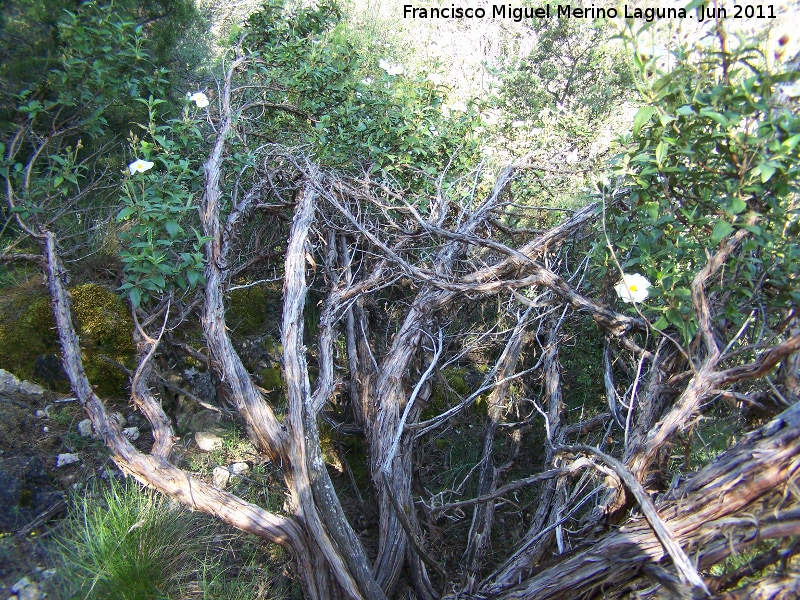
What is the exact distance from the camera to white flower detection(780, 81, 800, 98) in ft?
5.87

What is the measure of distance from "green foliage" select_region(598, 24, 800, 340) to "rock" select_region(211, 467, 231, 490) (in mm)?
2059

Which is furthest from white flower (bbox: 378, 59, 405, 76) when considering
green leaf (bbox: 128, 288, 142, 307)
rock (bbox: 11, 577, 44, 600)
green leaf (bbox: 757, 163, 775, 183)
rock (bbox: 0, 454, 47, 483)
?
rock (bbox: 11, 577, 44, 600)

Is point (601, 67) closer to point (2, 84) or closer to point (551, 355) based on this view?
point (551, 355)

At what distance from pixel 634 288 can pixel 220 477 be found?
2.05 meters

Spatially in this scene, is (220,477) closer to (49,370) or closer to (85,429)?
(85,429)

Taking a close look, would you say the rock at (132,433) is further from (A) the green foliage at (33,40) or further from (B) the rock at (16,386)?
(A) the green foliage at (33,40)

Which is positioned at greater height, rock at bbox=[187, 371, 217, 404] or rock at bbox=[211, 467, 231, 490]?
rock at bbox=[187, 371, 217, 404]

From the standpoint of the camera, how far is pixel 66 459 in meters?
2.76

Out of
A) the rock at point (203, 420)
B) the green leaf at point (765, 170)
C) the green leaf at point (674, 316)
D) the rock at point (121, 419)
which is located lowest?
the rock at point (203, 420)

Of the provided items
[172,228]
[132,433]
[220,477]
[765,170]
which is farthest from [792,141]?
[132,433]

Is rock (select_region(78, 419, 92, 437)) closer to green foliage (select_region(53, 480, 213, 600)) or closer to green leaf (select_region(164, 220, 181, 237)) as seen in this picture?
green foliage (select_region(53, 480, 213, 600))

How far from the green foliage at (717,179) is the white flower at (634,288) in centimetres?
6

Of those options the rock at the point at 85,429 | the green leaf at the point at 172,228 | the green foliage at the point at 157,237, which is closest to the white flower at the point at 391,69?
the green foliage at the point at 157,237

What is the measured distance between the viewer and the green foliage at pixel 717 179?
1827 millimetres
